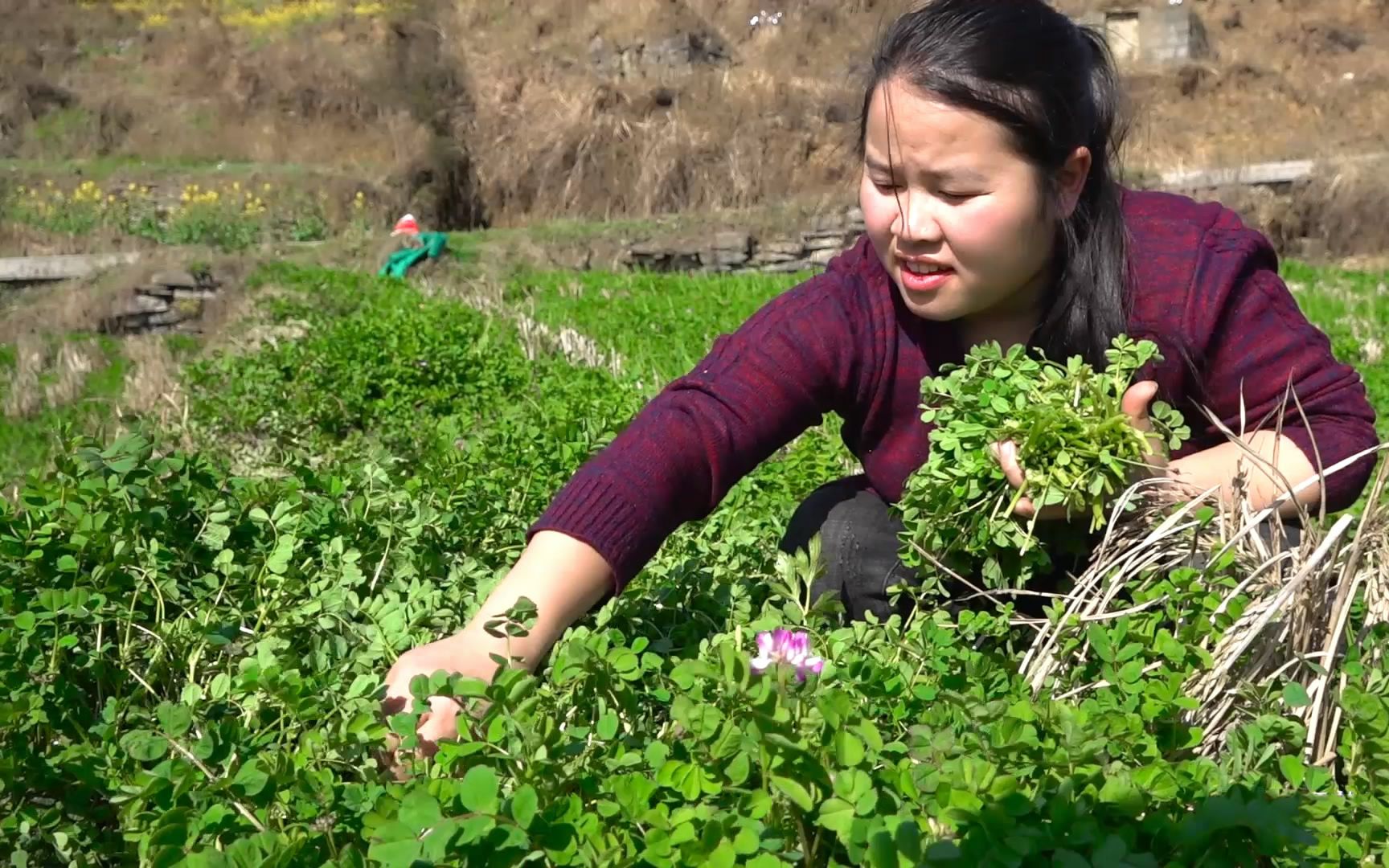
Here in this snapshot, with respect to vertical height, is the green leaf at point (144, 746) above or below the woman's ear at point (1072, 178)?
below

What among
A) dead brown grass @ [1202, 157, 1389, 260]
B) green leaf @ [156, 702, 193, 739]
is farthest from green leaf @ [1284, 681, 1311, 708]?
dead brown grass @ [1202, 157, 1389, 260]

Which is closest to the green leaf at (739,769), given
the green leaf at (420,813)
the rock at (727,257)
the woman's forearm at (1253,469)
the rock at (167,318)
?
the green leaf at (420,813)

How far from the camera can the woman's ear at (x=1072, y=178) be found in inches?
85.3

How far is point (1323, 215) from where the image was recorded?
1370 cm

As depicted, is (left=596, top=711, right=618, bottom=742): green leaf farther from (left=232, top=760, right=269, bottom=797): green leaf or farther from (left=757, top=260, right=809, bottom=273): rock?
(left=757, top=260, right=809, bottom=273): rock

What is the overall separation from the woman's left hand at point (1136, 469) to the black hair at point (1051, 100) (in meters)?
0.25

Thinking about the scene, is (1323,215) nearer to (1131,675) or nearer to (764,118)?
(764,118)

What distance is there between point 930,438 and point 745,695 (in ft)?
2.34

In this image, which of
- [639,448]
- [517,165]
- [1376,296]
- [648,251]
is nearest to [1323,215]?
[1376,296]

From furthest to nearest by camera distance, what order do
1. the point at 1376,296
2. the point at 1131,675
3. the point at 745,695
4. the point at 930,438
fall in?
the point at 1376,296 → the point at 930,438 → the point at 1131,675 → the point at 745,695

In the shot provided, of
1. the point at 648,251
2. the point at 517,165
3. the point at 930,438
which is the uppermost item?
the point at 930,438

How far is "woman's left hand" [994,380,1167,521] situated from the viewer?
186cm

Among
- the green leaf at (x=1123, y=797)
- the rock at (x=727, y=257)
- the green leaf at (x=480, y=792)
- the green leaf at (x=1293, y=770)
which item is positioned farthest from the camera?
the rock at (x=727, y=257)

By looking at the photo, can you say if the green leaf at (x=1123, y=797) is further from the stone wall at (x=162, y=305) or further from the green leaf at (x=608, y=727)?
the stone wall at (x=162, y=305)
